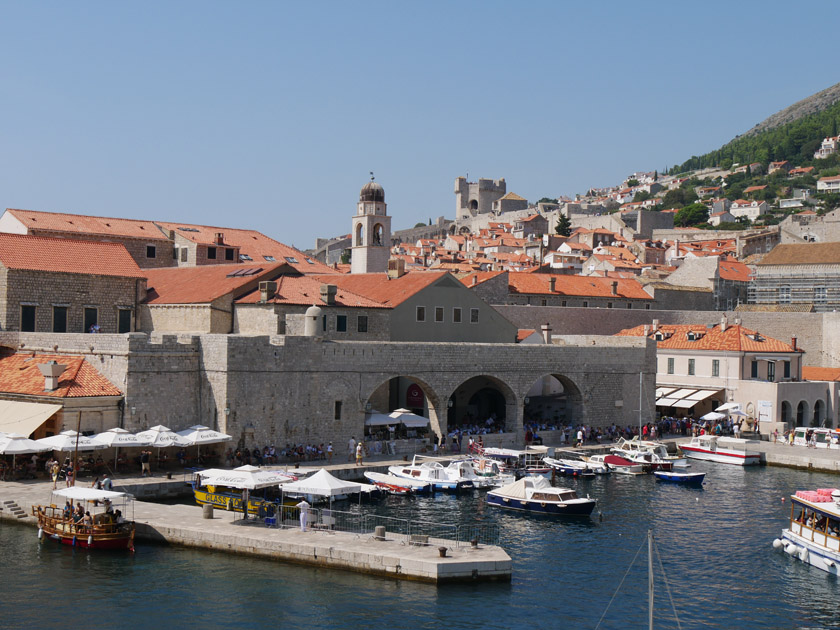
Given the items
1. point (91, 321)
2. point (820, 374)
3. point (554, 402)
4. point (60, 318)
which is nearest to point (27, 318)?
point (60, 318)

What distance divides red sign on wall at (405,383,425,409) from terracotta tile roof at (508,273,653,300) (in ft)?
65.9

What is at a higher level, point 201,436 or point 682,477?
point 201,436

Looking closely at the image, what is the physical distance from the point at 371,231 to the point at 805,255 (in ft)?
124

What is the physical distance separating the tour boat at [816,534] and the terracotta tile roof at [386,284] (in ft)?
69.0

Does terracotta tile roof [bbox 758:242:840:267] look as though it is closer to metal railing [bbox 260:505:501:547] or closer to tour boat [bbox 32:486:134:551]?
metal railing [bbox 260:505:501:547]

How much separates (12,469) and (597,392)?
87.7 feet

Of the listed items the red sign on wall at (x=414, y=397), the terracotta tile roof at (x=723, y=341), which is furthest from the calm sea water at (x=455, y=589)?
the terracotta tile roof at (x=723, y=341)

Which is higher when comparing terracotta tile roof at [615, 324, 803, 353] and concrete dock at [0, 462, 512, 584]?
terracotta tile roof at [615, 324, 803, 353]

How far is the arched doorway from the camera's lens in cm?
4291

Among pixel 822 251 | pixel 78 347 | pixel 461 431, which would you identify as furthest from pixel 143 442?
pixel 822 251

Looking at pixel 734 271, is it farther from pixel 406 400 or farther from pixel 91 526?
pixel 91 526

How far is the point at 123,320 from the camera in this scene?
40.3 m

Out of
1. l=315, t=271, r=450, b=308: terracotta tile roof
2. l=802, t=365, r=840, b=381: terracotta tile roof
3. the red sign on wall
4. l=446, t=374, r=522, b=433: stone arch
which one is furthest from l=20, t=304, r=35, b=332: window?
l=802, t=365, r=840, b=381: terracotta tile roof

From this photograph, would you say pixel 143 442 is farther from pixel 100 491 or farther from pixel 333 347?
pixel 333 347
